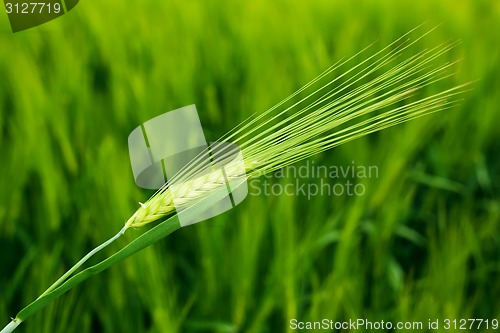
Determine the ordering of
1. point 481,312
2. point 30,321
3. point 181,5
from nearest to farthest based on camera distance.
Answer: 1. point 30,321
2. point 481,312
3. point 181,5

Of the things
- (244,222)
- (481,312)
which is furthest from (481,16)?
(244,222)

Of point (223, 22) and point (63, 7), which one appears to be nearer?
point (63, 7)

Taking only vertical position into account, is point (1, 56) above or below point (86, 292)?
above

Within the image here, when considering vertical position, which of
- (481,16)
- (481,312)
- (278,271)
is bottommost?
(481,312)

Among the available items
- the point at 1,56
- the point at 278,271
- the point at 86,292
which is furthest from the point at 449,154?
the point at 1,56

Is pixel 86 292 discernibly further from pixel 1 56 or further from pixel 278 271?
pixel 1 56

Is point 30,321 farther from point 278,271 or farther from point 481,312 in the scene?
point 481,312

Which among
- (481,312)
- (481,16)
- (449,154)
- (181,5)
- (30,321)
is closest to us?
(30,321)
